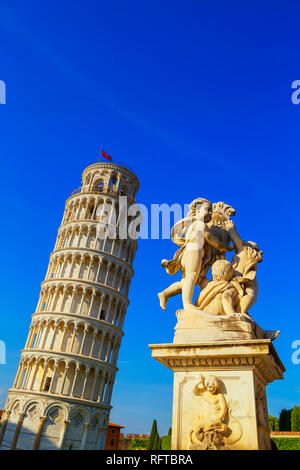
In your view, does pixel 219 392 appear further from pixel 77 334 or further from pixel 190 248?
pixel 77 334

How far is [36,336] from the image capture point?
46000mm

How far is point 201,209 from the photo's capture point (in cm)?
539

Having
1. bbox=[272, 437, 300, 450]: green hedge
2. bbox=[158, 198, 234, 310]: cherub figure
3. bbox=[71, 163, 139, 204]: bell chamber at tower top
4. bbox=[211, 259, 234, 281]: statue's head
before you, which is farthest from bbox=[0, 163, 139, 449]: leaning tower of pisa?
bbox=[211, 259, 234, 281]: statue's head

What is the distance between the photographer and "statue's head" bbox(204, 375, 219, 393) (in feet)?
13.0

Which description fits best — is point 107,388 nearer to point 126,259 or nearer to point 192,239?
point 126,259

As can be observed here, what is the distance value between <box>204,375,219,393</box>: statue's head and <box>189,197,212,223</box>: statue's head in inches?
86.1

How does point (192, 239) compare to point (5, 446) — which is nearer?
point (192, 239)

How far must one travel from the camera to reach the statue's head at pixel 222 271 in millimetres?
4824

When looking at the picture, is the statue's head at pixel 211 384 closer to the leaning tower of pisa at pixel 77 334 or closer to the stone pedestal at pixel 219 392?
the stone pedestal at pixel 219 392

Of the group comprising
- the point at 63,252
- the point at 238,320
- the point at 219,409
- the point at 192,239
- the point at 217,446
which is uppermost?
the point at 63,252

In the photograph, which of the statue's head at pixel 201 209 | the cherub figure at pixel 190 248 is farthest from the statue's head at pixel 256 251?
the statue's head at pixel 201 209

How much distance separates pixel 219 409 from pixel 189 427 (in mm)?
388

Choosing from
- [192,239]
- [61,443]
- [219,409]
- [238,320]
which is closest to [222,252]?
[192,239]

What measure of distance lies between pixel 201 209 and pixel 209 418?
8.95ft
